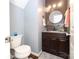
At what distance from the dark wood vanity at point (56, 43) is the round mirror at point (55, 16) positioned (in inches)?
30.2

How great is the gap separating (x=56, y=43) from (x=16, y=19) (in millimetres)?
1699

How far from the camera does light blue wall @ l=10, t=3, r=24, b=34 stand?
10.5ft

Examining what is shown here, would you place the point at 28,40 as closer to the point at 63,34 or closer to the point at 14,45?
the point at 14,45

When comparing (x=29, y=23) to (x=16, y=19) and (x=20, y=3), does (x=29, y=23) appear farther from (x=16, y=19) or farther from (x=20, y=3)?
(x=20, y=3)

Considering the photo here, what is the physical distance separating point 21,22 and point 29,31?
48cm

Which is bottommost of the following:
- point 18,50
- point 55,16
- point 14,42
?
point 18,50

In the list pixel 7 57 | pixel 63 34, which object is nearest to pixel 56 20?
pixel 63 34

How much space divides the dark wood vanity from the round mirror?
2.52 feet

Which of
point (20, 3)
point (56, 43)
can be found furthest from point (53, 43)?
point (20, 3)

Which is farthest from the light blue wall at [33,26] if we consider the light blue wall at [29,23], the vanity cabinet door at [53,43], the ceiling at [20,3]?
the vanity cabinet door at [53,43]

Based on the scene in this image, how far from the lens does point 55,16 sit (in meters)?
4.07

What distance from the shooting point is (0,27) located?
1.25 m

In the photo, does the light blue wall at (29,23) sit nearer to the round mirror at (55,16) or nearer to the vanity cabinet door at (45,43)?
the vanity cabinet door at (45,43)

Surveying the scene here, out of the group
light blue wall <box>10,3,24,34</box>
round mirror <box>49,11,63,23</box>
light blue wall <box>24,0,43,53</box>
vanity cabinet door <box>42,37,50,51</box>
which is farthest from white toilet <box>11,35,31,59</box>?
round mirror <box>49,11,63,23</box>
